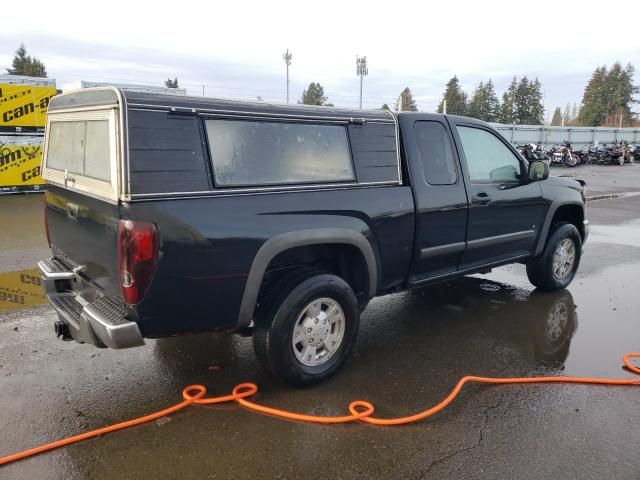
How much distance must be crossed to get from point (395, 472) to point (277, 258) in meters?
1.55

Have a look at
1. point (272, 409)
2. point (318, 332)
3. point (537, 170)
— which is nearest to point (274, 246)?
point (318, 332)

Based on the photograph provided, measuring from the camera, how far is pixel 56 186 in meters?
3.99

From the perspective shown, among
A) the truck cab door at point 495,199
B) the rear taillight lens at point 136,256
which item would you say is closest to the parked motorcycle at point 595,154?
the truck cab door at point 495,199

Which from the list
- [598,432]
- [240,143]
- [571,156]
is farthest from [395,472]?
[571,156]

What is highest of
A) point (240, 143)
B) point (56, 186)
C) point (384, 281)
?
point (240, 143)

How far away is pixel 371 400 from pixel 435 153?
2.17m

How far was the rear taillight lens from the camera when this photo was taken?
9.45ft

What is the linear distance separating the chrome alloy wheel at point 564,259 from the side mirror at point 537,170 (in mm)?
1016

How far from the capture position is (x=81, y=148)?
3619 millimetres

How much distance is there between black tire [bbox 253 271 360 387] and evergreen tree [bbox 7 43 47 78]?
43.4m

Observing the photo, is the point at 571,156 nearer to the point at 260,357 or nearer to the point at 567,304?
the point at 567,304

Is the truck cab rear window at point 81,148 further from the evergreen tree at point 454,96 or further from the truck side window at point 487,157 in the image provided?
the evergreen tree at point 454,96

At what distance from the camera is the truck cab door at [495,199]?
4.83m

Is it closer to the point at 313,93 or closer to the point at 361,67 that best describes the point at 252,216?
the point at 361,67
